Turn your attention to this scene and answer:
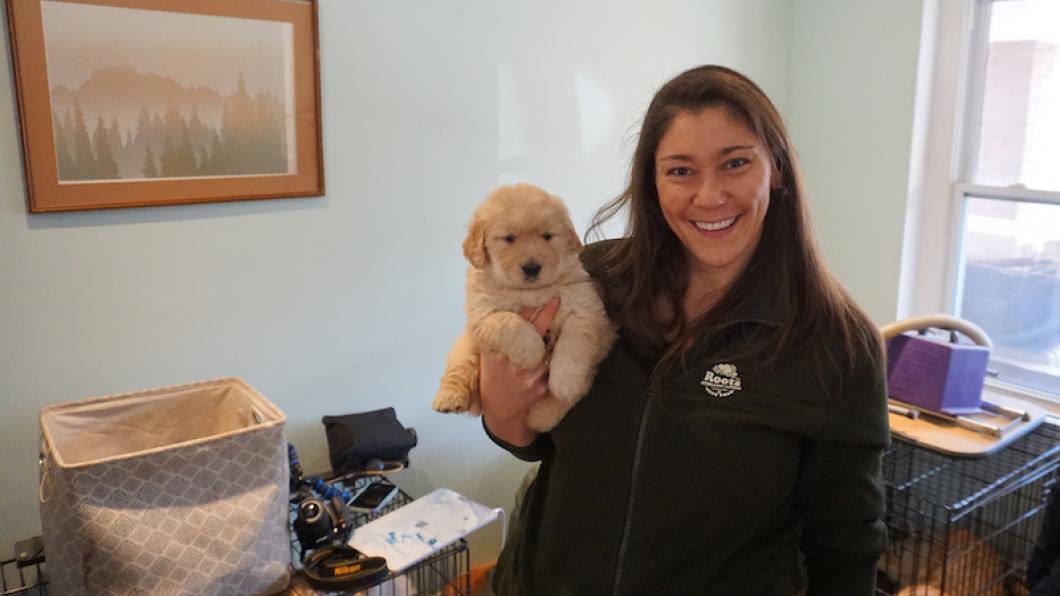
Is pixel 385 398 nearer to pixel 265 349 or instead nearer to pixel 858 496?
pixel 265 349

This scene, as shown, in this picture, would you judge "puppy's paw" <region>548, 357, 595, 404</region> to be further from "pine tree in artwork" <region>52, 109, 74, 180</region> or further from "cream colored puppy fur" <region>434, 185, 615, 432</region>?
"pine tree in artwork" <region>52, 109, 74, 180</region>

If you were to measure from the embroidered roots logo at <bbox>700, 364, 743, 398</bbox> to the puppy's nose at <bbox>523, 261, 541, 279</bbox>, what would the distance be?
1.07 ft

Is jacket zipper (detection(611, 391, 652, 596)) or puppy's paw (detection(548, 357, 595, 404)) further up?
puppy's paw (detection(548, 357, 595, 404))

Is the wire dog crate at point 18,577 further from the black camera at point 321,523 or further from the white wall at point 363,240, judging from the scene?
the black camera at point 321,523

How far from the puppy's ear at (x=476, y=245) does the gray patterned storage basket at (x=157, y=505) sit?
629 mm

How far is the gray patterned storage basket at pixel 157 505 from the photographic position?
1.54 m

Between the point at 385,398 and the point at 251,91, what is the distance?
98cm

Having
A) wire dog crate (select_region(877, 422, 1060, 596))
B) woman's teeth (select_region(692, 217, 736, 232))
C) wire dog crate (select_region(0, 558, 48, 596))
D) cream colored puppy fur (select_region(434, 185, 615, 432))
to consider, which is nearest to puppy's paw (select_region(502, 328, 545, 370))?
cream colored puppy fur (select_region(434, 185, 615, 432))

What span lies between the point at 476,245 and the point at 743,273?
444 mm

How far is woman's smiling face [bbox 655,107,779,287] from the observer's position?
1221 millimetres

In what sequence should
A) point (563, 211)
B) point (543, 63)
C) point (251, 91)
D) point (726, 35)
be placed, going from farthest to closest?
point (726, 35)
point (543, 63)
point (251, 91)
point (563, 211)

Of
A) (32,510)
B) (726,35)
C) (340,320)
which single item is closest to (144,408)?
(32,510)

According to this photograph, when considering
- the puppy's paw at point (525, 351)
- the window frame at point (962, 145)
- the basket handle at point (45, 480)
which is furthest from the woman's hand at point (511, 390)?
the window frame at point (962, 145)

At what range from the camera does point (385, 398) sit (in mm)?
2539
